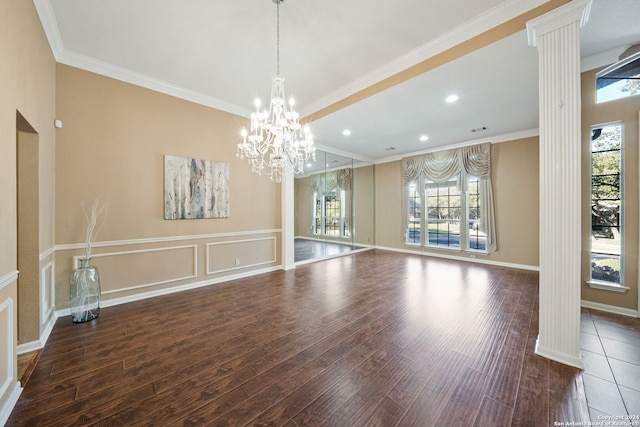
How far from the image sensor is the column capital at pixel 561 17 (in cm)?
191

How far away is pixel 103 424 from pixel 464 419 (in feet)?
7.41

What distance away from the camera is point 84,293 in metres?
2.80

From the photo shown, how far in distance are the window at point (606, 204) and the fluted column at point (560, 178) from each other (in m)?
1.87

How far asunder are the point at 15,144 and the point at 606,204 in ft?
20.2

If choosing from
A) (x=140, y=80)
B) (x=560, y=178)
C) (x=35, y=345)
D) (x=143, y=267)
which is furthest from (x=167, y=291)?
(x=560, y=178)

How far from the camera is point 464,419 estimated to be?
1465 millimetres

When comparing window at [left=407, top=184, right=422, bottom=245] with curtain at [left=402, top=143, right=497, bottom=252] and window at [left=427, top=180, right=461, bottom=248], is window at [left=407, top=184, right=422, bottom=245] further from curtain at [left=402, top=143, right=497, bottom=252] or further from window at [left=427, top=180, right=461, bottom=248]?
window at [left=427, top=180, right=461, bottom=248]

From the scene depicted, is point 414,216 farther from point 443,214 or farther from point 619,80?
point 619,80

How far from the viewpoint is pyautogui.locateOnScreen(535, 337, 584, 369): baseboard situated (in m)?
1.93

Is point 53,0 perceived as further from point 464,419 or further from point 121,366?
point 464,419

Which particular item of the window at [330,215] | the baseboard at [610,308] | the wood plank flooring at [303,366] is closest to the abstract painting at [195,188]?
the wood plank flooring at [303,366]

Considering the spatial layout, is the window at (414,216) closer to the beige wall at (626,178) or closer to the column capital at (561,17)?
the beige wall at (626,178)

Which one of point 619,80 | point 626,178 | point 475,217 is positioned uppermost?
point 619,80

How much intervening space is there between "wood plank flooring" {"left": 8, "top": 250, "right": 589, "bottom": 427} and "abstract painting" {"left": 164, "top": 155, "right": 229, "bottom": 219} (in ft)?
4.46
